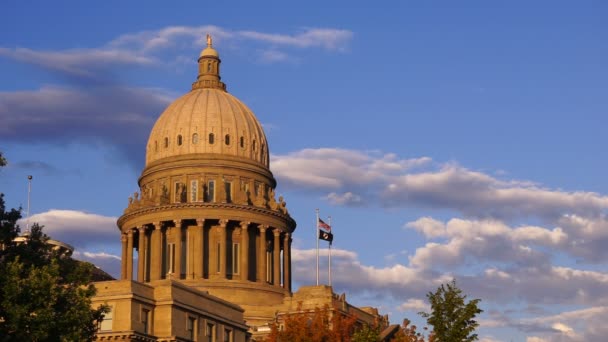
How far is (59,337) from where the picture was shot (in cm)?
7131

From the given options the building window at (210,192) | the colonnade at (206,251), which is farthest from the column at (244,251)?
the building window at (210,192)

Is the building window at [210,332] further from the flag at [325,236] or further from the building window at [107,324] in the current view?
the flag at [325,236]

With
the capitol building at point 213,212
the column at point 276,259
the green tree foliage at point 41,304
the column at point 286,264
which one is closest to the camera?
the green tree foliage at point 41,304

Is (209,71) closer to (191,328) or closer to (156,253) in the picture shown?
(156,253)

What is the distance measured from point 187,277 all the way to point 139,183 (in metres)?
16.0

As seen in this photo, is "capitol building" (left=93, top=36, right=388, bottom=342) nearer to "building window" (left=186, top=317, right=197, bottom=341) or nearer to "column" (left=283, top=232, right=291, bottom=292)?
"column" (left=283, top=232, right=291, bottom=292)

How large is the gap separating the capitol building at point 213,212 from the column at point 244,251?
99 millimetres

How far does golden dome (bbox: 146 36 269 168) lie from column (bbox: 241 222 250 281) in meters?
9.31

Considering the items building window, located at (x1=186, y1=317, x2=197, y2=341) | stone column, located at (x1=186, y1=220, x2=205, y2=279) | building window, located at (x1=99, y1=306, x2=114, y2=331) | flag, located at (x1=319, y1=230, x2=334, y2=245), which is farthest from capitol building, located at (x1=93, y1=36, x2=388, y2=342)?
building window, located at (x1=99, y1=306, x2=114, y2=331)

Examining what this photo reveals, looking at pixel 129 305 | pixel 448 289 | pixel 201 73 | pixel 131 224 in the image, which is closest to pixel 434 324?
pixel 448 289

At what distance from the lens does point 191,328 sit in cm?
9919

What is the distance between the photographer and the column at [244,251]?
A: 5128 inches

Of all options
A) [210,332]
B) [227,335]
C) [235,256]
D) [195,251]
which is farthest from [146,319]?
[235,256]

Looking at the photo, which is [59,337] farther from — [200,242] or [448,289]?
[200,242]
